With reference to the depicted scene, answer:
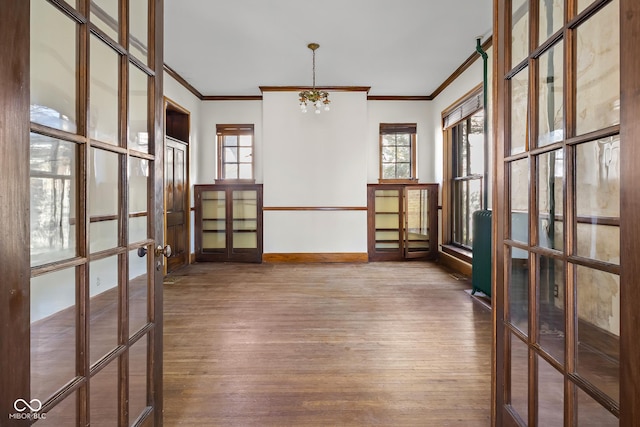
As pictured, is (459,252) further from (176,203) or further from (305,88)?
(176,203)

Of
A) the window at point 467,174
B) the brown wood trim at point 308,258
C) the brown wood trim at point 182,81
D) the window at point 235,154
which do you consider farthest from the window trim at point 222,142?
the window at point 467,174

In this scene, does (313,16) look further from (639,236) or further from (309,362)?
(639,236)

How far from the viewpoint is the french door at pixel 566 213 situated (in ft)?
Result: 2.55

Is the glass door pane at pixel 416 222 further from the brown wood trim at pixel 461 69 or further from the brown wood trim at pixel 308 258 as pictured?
the brown wood trim at pixel 461 69

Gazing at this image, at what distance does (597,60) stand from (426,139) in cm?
542

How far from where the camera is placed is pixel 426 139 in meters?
6.12

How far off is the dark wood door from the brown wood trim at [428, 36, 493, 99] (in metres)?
4.35

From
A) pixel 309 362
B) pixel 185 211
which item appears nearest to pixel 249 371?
pixel 309 362

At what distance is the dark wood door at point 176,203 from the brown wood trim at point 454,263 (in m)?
4.33

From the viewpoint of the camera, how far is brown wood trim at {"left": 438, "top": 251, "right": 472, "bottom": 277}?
480 centimetres

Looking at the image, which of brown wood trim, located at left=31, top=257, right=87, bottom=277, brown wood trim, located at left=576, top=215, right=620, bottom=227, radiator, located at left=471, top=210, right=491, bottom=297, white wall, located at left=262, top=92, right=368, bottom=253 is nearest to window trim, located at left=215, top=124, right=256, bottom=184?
white wall, located at left=262, top=92, right=368, bottom=253

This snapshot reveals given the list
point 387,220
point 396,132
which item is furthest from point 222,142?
point 387,220

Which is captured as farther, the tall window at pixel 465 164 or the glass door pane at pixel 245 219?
the glass door pane at pixel 245 219

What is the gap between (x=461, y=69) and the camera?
4.80 meters
